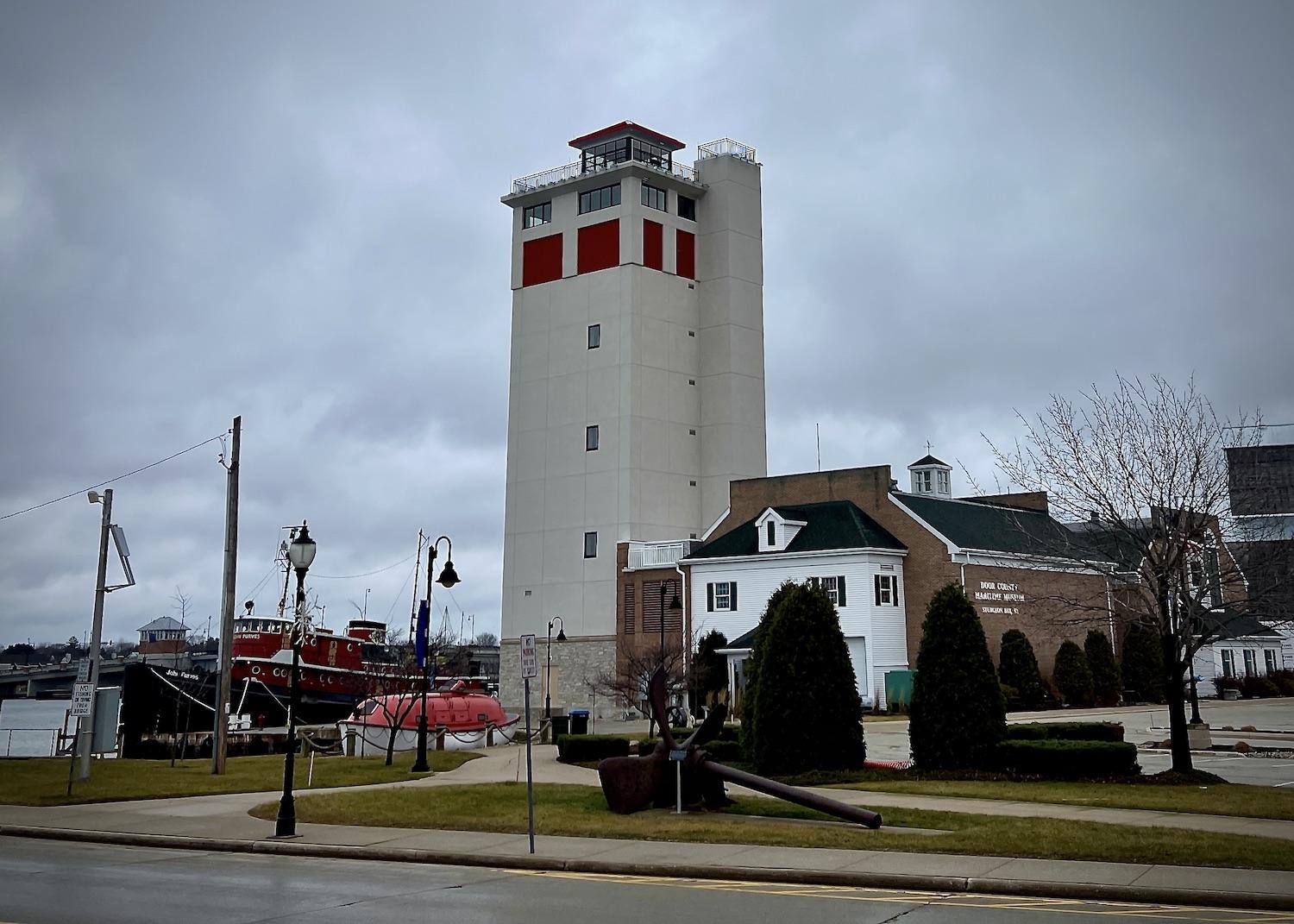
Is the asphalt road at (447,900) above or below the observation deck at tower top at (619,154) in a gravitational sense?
below

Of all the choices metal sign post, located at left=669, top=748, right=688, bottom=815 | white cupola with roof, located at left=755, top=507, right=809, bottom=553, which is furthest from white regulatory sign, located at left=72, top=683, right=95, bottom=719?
white cupola with roof, located at left=755, top=507, right=809, bottom=553

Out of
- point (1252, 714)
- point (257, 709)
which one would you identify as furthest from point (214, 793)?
point (257, 709)

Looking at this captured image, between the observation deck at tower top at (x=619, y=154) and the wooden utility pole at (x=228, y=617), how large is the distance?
50.3 metres

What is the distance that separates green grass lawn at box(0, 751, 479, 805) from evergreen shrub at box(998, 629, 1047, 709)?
26.3m

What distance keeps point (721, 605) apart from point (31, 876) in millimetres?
46742

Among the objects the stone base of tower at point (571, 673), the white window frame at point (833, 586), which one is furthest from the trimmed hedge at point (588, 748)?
the stone base of tower at point (571, 673)

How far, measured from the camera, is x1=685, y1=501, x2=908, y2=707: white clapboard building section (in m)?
55.3

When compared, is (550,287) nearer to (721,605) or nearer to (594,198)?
(594,198)

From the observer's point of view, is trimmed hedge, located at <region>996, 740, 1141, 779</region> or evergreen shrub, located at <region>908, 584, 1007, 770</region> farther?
evergreen shrub, located at <region>908, 584, 1007, 770</region>

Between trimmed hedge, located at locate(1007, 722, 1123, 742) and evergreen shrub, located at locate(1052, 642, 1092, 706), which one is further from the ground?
evergreen shrub, located at locate(1052, 642, 1092, 706)

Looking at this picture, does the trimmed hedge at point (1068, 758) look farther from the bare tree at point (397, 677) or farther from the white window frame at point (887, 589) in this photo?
the white window frame at point (887, 589)

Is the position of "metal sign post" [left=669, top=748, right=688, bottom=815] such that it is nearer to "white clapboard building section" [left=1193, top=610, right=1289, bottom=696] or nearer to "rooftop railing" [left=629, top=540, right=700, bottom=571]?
"rooftop railing" [left=629, top=540, right=700, bottom=571]

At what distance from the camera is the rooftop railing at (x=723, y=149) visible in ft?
279

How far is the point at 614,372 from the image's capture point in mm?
76688
